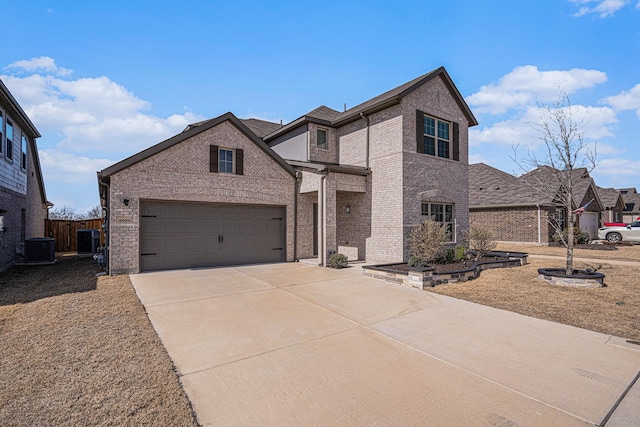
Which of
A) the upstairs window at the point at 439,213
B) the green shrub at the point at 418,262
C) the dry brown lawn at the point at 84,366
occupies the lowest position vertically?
the dry brown lawn at the point at 84,366

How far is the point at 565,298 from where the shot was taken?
270 inches

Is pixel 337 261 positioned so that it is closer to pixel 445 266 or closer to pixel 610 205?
pixel 445 266

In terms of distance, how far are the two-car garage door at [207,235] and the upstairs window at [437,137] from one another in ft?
20.6

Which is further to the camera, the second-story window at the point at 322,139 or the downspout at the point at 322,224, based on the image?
the second-story window at the point at 322,139

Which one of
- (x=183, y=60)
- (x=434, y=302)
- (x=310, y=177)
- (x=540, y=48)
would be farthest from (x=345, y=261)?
(x=540, y=48)

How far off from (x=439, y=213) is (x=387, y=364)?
10.6m

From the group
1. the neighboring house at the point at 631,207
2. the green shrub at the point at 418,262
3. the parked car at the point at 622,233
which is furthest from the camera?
the neighboring house at the point at 631,207

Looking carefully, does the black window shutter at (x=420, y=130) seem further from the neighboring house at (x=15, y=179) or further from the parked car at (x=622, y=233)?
the parked car at (x=622, y=233)

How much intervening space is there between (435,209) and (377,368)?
1052 cm

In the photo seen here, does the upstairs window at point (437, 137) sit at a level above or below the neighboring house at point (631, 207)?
above

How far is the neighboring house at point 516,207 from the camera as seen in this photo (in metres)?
19.4

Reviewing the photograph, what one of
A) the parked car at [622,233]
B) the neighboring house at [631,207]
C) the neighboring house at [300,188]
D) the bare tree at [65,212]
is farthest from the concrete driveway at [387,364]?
the neighboring house at [631,207]

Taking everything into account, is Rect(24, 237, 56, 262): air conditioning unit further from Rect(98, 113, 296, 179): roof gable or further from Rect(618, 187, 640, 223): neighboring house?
Rect(618, 187, 640, 223): neighboring house

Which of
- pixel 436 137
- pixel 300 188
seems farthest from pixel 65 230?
pixel 436 137
